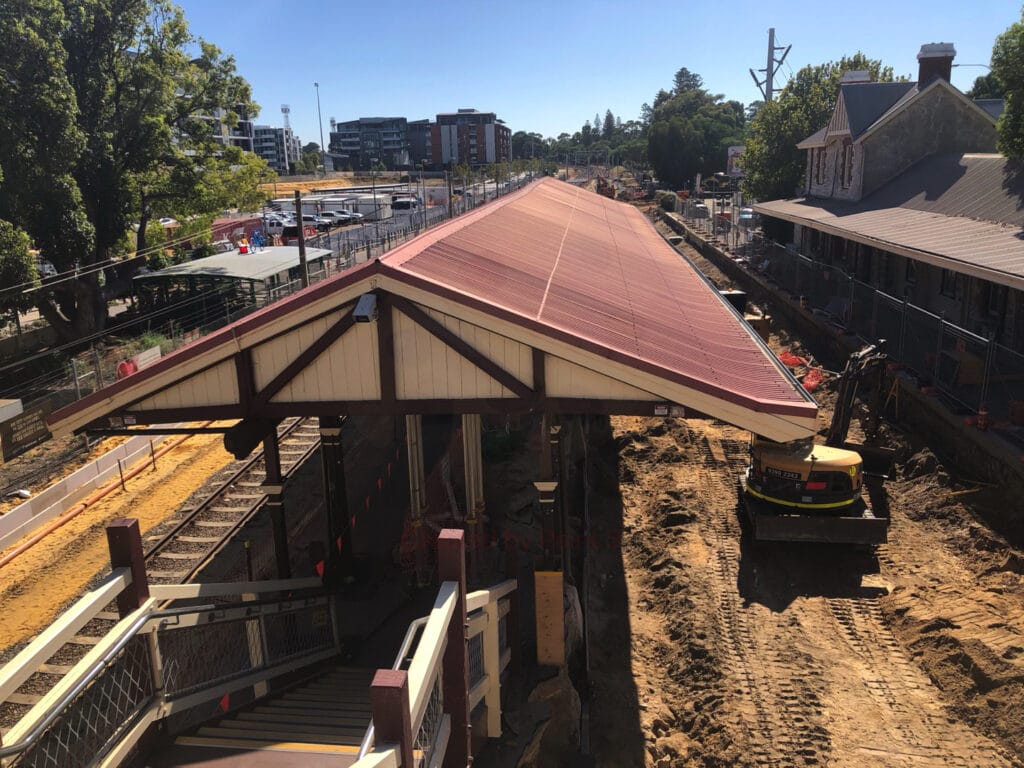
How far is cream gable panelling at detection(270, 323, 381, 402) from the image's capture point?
9664mm

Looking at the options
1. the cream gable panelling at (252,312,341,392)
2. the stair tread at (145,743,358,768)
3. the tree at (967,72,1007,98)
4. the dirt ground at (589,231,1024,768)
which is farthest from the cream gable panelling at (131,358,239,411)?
the tree at (967,72,1007,98)

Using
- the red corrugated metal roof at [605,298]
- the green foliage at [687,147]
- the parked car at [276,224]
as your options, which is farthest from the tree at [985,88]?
the red corrugated metal roof at [605,298]

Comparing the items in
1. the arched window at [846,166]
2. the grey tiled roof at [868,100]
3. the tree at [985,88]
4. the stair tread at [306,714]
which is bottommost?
the stair tread at [306,714]

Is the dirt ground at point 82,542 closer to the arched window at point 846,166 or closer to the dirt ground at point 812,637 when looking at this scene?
the dirt ground at point 812,637

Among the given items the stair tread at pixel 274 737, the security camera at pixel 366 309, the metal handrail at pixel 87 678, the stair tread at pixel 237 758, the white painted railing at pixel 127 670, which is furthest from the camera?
the security camera at pixel 366 309

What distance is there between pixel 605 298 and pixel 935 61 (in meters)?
28.6

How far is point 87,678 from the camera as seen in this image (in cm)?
523

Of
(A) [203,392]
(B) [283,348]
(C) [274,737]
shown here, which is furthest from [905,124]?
(C) [274,737]

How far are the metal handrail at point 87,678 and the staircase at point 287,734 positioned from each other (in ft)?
3.80

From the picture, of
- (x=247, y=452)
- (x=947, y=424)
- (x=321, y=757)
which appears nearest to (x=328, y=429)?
(x=247, y=452)

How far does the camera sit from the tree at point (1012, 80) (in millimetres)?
20578

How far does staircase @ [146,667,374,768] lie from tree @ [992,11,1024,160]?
2275 cm

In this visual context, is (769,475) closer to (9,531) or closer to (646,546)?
(646,546)

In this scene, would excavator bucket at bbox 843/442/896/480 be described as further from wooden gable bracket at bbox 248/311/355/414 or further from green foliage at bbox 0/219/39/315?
green foliage at bbox 0/219/39/315
